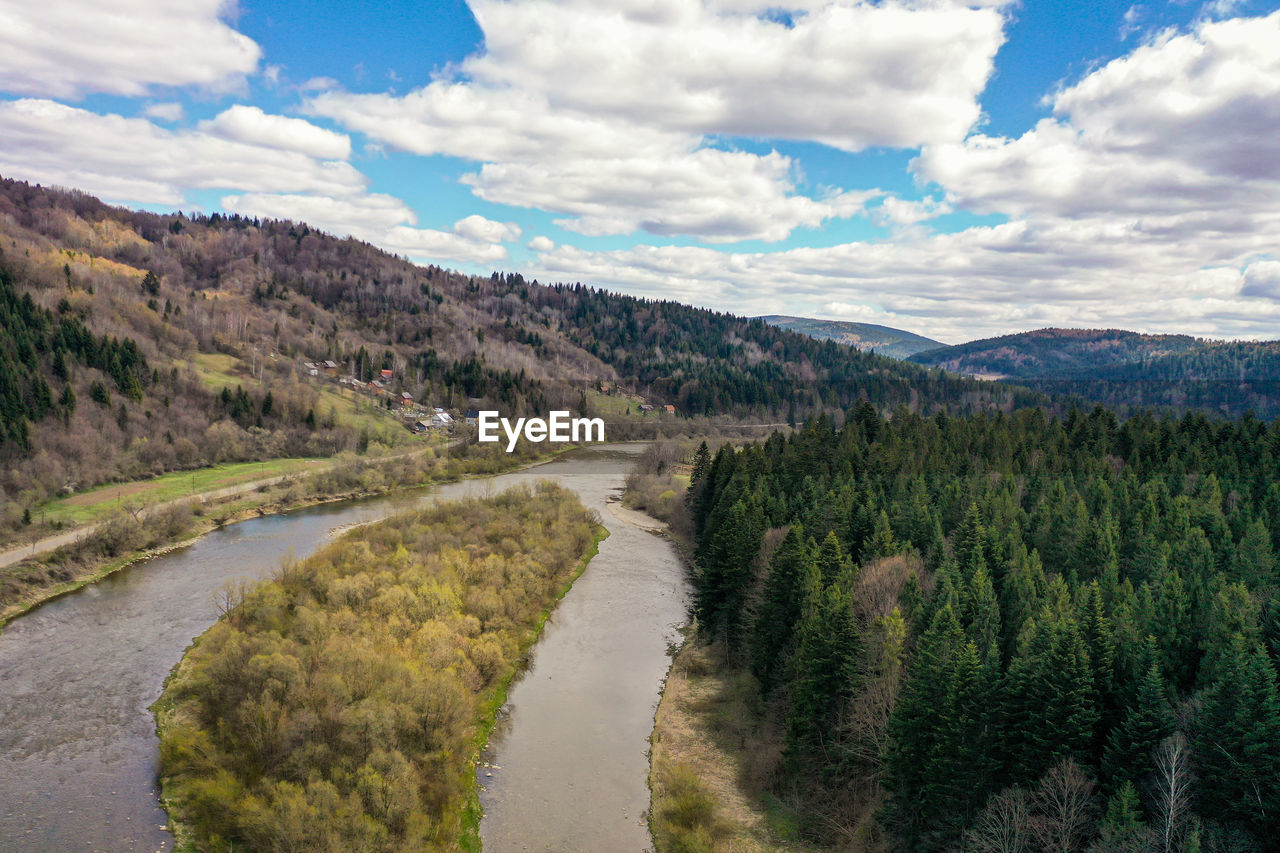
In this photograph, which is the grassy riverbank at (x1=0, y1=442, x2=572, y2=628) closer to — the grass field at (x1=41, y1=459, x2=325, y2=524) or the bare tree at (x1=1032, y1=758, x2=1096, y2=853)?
the grass field at (x1=41, y1=459, x2=325, y2=524)

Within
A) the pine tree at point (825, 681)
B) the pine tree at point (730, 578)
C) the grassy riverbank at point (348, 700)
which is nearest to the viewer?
the grassy riverbank at point (348, 700)

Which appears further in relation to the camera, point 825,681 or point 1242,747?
point 825,681

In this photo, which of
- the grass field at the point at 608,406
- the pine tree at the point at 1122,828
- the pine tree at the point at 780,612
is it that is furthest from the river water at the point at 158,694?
the grass field at the point at 608,406

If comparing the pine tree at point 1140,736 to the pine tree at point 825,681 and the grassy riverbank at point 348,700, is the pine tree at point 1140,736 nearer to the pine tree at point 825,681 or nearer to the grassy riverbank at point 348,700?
the pine tree at point 825,681

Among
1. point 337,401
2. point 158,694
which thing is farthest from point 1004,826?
point 337,401

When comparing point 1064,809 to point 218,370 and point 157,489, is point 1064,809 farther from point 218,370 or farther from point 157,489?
point 218,370

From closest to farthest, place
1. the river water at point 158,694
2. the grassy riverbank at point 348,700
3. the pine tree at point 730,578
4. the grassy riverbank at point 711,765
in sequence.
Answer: the grassy riverbank at point 348,700
the river water at point 158,694
the grassy riverbank at point 711,765
the pine tree at point 730,578

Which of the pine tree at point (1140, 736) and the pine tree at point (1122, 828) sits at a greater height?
the pine tree at point (1140, 736)

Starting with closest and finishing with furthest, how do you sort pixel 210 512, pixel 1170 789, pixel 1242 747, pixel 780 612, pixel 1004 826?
pixel 1170 789 < pixel 1242 747 < pixel 1004 826 < pixel 780 612 < pixel 210 512
